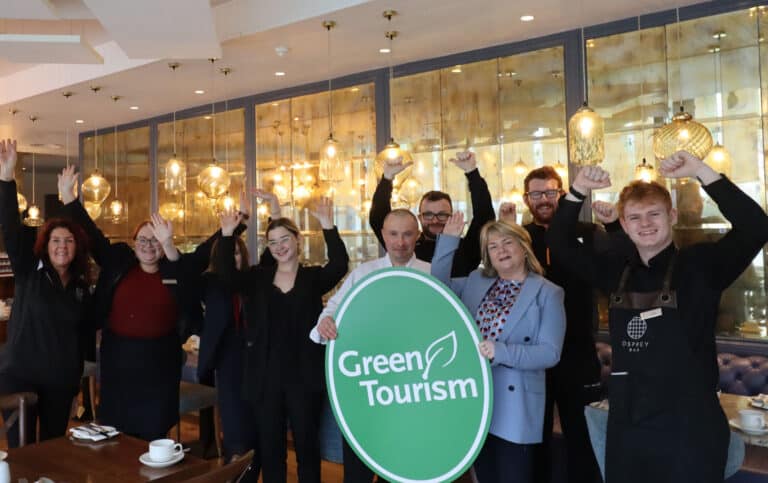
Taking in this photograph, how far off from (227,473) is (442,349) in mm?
853

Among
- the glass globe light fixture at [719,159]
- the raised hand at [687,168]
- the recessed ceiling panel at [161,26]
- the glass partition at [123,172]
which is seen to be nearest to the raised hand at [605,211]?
the raised hand at [687,168]

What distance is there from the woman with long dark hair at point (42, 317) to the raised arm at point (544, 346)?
2042 millimetres

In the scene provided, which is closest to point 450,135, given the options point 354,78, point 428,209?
point 354,78

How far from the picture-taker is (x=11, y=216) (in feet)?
9.77

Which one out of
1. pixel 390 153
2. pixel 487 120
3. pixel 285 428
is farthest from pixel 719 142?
pixel 285 428

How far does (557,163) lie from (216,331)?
10.5ft

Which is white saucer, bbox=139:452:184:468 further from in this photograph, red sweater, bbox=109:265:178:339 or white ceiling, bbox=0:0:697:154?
white ceiling, bbox=0:0:697:154

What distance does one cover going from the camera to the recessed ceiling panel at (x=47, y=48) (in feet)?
15.1

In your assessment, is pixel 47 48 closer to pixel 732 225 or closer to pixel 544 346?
pixel 544 346

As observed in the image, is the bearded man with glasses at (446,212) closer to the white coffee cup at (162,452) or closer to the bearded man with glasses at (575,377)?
the bearded man with glasses at (575,377)

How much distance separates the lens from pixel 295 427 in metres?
2.76

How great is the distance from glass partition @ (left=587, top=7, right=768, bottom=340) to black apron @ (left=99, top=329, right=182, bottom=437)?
3.18 m

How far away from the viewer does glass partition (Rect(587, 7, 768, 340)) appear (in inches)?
172

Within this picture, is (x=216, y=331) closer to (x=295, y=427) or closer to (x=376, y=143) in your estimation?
(x=295, y=427)
